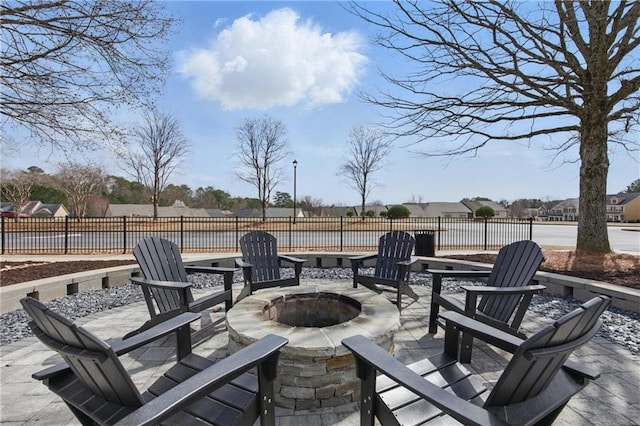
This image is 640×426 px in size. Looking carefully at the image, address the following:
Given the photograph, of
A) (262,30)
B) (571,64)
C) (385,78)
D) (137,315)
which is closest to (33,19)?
(262,30)

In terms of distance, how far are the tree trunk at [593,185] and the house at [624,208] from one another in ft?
171

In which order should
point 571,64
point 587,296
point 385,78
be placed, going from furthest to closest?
point 385,78
point 571,64
point 587,296

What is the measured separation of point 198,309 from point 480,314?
271 centimetres

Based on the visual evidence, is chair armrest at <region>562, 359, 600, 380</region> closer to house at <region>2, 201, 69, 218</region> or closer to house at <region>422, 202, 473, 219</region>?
house at <region>2, 201, 69, 218</region>

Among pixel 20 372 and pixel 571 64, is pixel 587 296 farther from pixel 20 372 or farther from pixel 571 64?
pixel 20 372

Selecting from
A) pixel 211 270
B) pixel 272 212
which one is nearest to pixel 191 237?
pixel 211 270

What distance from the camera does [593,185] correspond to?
23.8ft

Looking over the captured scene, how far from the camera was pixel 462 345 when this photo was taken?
278cm

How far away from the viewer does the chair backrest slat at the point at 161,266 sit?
3.22 meters

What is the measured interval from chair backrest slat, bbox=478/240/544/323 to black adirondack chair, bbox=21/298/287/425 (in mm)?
2393

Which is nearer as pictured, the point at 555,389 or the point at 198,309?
the point at 555,389

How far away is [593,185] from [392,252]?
235 inches

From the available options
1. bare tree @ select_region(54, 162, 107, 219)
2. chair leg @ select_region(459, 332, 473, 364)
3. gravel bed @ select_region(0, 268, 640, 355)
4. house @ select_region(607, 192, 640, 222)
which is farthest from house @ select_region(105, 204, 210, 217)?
house @ select_region(607, 192, 640, 222)

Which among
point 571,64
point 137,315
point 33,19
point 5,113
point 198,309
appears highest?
point 571,64
